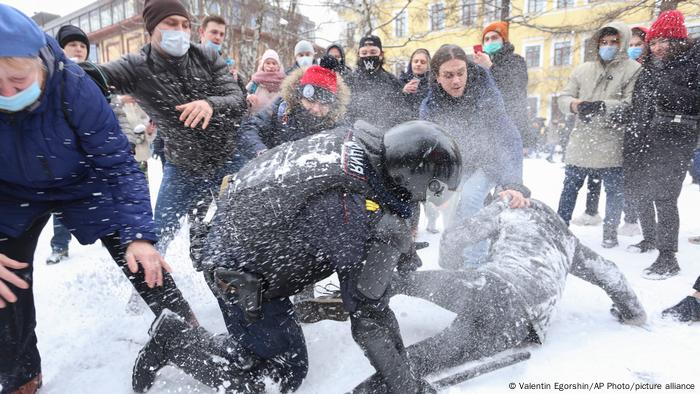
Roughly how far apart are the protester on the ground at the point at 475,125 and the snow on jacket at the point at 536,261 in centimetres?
52

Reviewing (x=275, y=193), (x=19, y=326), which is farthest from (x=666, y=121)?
(x=19, y=326)

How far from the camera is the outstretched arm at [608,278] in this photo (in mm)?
2605

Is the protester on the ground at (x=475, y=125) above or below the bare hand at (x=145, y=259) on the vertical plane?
above

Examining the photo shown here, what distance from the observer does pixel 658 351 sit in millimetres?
2375

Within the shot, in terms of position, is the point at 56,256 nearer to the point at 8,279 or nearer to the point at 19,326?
the point at 19,326

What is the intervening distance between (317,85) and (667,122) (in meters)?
2.80

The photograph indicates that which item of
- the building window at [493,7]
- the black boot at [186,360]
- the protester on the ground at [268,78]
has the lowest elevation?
the black boot at [186,360]

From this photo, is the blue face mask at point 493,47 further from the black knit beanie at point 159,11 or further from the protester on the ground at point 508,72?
the black knit beanie at point 159,11

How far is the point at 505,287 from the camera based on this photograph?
7.55 ft

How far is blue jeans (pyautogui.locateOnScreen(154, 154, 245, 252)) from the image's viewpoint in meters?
3.09

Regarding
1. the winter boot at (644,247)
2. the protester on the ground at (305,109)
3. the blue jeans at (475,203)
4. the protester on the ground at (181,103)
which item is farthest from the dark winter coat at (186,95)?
the winter boot at (644,247)

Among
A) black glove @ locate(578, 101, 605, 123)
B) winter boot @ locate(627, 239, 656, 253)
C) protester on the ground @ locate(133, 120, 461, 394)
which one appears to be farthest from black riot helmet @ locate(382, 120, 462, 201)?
winter boot @ locate(627, 239, 656, 253)

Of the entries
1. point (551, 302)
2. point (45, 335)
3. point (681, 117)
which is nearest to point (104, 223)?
point (45, 335)

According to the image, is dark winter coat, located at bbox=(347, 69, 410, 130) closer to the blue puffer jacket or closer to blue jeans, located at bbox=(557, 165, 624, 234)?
blue jeans, located at bbox=(557, 165, 624, 234)
